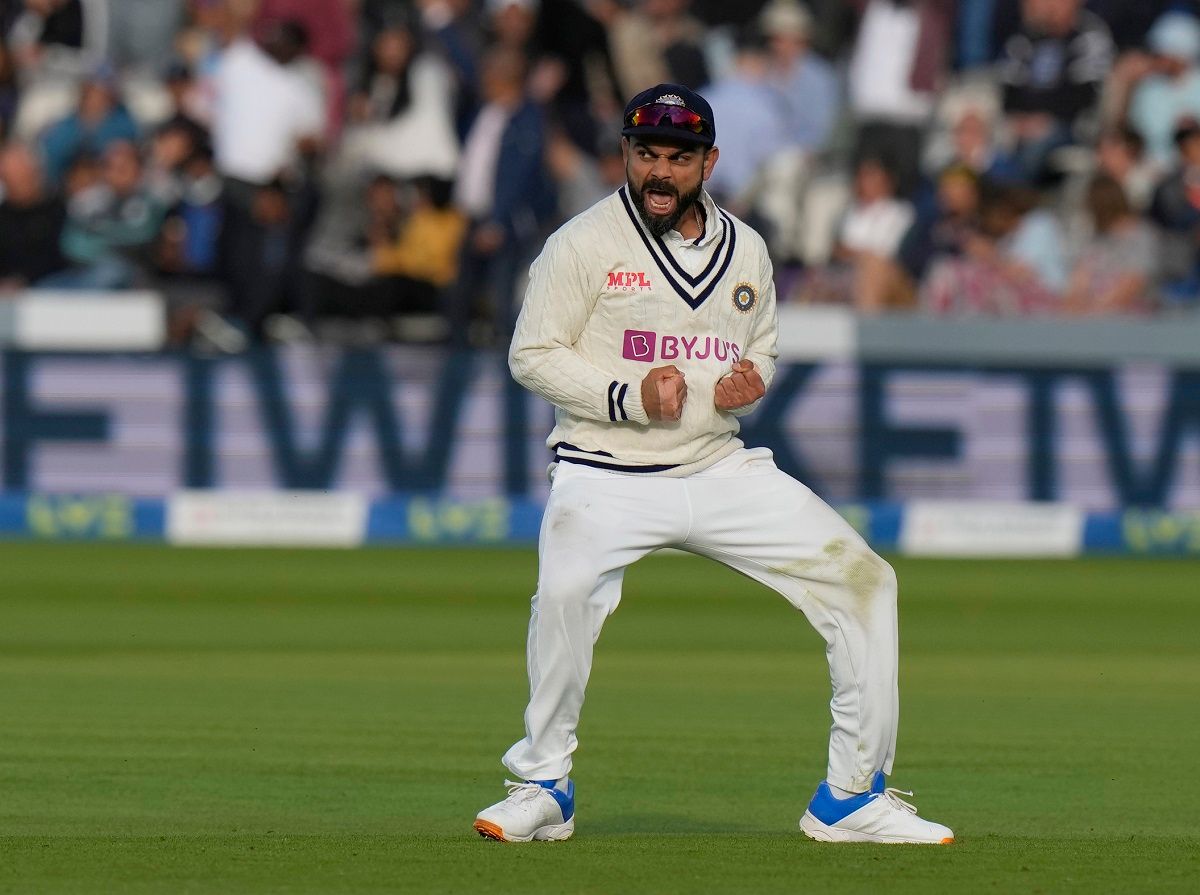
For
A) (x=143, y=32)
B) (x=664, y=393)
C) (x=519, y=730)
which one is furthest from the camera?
(x=143, y=32)

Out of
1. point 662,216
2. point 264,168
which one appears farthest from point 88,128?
point 662,216

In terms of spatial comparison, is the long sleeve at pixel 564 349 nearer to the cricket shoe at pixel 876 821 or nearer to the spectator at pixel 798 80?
the cricket shoe at pixel 876 821

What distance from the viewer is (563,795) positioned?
5.72m

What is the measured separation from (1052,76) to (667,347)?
11959 millimetres

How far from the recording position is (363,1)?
17562 mm

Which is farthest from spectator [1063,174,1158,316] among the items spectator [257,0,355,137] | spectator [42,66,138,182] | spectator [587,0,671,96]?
spectator [42,66,138,182]

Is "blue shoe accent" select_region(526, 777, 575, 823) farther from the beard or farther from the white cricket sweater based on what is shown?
the beard

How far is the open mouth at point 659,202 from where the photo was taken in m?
5.58

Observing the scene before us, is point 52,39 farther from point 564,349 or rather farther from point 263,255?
point 564,349

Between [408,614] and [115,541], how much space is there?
150 inches

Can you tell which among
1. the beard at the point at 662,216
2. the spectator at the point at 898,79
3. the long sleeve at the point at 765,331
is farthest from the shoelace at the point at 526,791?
the spectator at the point at 898,79

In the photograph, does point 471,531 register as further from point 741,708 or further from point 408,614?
point 741,708

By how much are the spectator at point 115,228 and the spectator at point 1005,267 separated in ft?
16.8

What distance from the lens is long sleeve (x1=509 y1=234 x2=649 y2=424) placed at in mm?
5566
